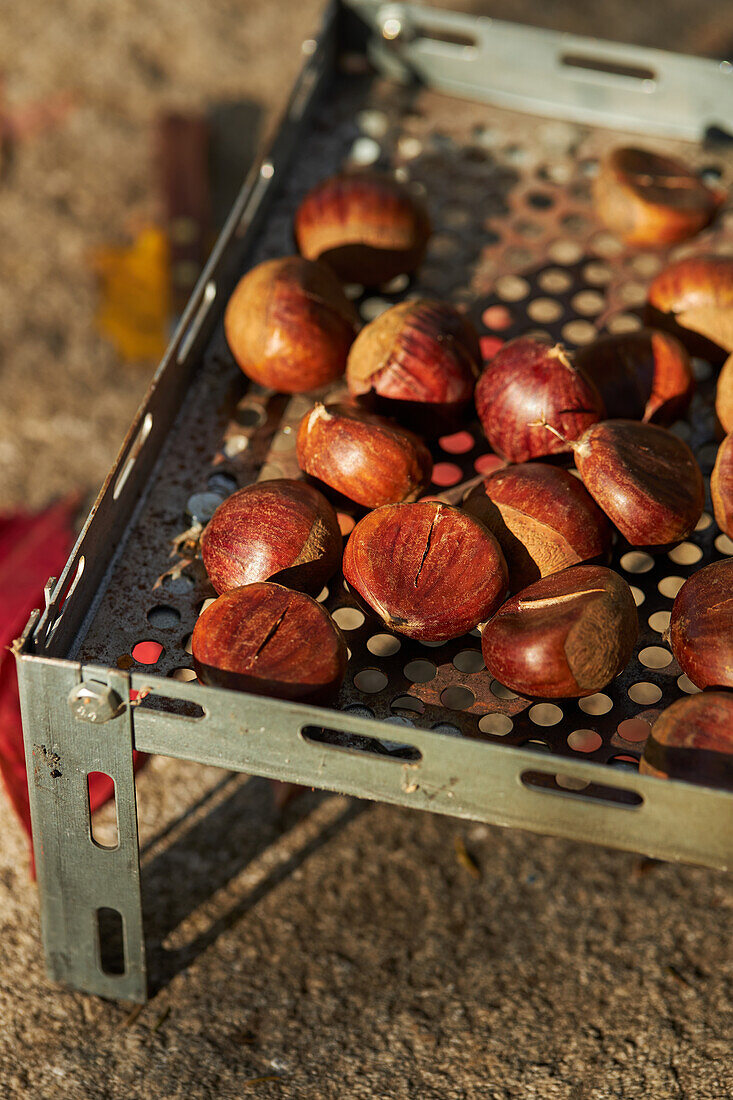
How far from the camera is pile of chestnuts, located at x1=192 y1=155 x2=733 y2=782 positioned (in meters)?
1.31

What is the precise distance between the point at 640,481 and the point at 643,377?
0.85ft

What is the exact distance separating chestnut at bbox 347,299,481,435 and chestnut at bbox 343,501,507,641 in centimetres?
26

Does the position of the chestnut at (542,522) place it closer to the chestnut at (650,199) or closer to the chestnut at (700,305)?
the chestnut at (700,305)

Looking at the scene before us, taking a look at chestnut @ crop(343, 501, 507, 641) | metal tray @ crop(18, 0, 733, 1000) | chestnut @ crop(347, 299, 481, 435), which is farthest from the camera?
chestnut @ crop(347, 299, 481, 435)

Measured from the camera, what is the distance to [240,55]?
339cm

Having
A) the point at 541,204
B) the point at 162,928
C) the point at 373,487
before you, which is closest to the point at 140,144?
the point at 541,204

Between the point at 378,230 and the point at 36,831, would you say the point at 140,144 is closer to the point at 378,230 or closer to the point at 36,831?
the point at 378,230

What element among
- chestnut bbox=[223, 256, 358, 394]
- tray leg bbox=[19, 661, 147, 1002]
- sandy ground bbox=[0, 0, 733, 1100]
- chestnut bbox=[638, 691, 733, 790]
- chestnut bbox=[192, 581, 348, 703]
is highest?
chestnut bbox=[223, 256, 358, 394]

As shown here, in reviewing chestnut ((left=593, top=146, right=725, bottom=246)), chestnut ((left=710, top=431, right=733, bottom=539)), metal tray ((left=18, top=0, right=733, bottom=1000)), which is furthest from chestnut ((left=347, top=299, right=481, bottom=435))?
chestnut ((left=593, top=146, right=725, bottom=246))

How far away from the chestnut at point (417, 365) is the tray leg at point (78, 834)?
610 millimetres

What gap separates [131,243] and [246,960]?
1.97 metres

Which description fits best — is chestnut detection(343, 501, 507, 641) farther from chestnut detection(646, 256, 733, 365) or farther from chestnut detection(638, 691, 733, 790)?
chestnut detection(646, 256, 733, 365)

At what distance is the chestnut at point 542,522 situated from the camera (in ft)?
4.73

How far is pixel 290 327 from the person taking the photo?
1.65 m
